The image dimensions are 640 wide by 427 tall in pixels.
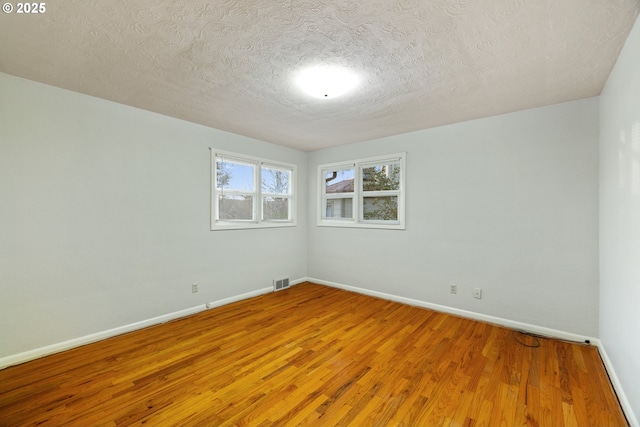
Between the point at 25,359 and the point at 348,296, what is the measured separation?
360 centimetres

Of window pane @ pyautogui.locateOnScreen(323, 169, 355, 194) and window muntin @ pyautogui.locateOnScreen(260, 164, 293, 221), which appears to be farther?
window pane @ pyautogui.locateOnScreen(323, 169, 355, 194)

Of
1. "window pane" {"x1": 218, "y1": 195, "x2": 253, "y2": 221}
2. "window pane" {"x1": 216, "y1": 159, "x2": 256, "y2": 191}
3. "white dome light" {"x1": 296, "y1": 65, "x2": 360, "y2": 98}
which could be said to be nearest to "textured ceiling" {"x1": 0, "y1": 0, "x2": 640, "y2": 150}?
"white dome light" {"x1": 296, "y1": 65, "x2": 360, "y2": 98}

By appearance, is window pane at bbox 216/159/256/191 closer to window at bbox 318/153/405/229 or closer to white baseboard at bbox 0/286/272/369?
window at bbox 318/153/405/229

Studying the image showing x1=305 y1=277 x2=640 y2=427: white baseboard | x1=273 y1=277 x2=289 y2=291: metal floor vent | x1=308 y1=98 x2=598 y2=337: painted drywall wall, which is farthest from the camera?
x1=273 y1=277 x2=289 y2=291: metal floor vent

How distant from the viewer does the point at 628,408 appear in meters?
1.74

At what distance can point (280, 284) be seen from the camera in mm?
4621

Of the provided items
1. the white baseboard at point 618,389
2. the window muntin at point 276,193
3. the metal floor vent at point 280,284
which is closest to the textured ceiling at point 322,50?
the window muntin at point 276,193

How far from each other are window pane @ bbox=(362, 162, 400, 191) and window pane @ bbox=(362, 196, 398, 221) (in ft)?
0.56

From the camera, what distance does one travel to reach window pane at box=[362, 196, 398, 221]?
4.20 metres

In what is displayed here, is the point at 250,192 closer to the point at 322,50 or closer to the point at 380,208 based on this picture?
the point at 380,208

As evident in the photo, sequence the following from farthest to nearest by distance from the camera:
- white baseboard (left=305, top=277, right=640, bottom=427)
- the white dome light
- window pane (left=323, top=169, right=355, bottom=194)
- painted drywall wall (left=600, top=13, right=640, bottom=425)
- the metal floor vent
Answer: window pane (left=323, top=169, right=355, bottom=194) → the metal floor vent → the white dome light → white baseboard (left=305, top=277, right=640, bottom=427) → painted drywall wall (left=600, top=13, right=640, bottom=425)

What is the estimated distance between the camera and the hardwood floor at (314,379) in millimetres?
1740

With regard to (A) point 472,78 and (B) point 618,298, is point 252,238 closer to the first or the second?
(A) point 472,78

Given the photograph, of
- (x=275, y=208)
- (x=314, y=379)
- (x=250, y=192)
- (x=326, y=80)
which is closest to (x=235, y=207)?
(x=250, y=192)
